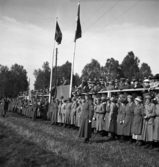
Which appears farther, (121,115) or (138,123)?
(121,115)

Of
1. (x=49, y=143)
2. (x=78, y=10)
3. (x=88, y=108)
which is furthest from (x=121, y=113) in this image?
(x=78, y=10)

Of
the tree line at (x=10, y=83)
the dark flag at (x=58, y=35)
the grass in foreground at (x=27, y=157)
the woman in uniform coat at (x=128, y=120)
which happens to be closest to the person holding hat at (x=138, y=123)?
the woman in uniform coat at (x=128, y=120)

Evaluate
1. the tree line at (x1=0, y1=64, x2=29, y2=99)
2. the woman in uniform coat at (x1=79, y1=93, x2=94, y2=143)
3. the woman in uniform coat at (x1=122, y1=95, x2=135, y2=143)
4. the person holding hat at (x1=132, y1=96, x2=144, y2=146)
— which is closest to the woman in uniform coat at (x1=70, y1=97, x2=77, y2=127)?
the woman in uniform coat at (x1=79, y1=93, x2=94, y2=143)

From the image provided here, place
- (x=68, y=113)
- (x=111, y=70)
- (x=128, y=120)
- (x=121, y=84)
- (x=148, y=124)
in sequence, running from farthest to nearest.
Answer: (x=111, y=70)
(x=68, y=113)
(x=121, y=84)
(x=128, y=120)
(x=148, y=124)

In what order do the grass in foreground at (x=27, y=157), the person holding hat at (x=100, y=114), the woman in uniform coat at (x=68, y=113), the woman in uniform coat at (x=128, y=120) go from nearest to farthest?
1. the grass in foreground at (x=27, y=157)
2. the woman in uniform coat at (x=128, y=120)
3. the person holding hat at (x=100, y=114)
4. the woman in uniform coat at (x=68, y=113)

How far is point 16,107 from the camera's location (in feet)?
98.4

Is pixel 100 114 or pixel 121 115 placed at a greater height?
pixel 121 115

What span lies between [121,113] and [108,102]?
1.38m

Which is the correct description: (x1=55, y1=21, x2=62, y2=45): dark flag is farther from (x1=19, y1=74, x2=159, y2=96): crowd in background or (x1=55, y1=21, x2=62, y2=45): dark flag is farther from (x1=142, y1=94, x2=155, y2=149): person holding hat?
(x1=142, y1=94, x2=155, y2=149): person holding hat

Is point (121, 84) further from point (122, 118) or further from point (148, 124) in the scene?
point (148, 124)

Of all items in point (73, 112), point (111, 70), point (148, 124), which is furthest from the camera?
point (111, 70)

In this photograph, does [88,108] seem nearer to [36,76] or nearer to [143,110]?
[143,110]

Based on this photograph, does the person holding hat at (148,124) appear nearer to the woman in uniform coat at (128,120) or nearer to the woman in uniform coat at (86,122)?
the woman in uniform coat at (128,120)

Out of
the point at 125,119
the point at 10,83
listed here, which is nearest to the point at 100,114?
the point at 125,119
